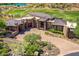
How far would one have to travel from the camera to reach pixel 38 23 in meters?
2.34

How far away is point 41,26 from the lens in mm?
2344

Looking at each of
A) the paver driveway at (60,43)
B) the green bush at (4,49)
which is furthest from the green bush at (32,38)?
the green bush at (4,49)

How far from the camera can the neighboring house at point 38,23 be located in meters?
2.31

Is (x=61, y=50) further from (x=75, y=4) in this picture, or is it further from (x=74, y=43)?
(x=75, y=4)

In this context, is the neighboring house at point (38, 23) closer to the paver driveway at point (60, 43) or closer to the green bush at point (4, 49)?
the paver driveway at point (60, 43)

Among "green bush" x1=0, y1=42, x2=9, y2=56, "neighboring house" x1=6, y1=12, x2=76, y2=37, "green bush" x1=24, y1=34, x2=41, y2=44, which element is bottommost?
"green bush" x1=0, y1=42, x2=9, y2=56

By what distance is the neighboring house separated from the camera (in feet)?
7.57

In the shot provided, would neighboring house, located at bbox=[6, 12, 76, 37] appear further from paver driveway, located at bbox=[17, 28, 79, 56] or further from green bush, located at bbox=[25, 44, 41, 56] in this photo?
green bush, located at bbox=[25, 44, 41, 56]

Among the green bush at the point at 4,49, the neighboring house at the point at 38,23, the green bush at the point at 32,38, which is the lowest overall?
the green bush at the point at 4,49

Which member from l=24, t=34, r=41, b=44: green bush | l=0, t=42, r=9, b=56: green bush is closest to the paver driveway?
l=24, t=34, r=41, b=44: green bush

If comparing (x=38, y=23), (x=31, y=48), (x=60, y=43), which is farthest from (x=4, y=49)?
(x=60, y=43)

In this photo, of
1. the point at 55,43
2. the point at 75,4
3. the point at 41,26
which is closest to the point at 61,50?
the point at 55,43

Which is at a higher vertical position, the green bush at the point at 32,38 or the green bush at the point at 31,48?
the green bush at the point at 32,38

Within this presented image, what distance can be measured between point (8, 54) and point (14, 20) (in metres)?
0.30
